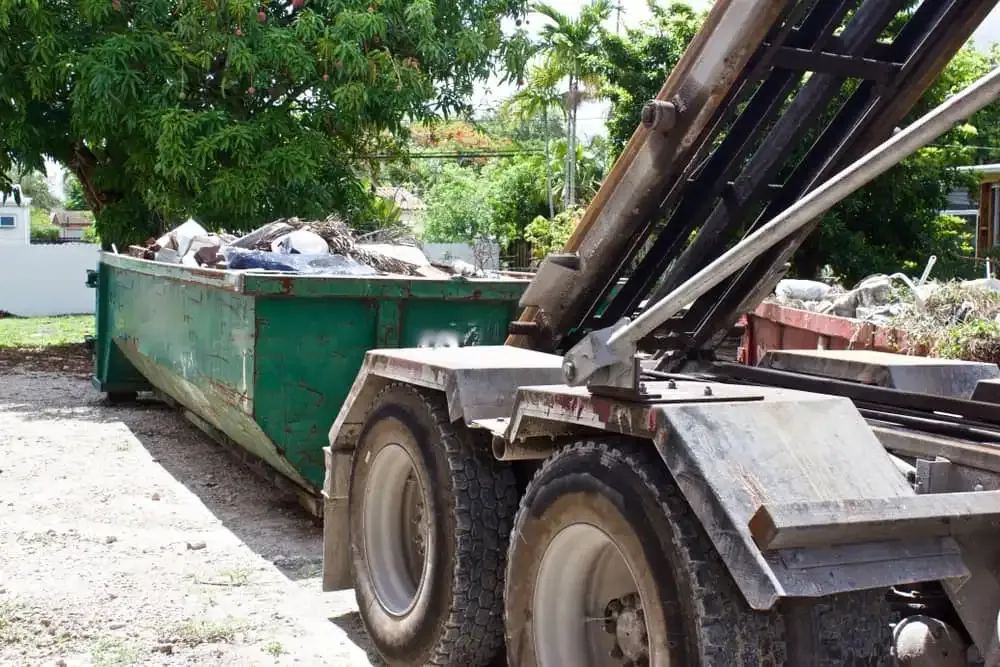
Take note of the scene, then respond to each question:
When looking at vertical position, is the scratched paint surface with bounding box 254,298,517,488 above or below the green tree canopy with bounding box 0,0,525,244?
below

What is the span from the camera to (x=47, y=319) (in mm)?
26188

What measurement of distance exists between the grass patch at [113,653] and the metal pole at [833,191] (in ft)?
8.29

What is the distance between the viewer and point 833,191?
2541 mm

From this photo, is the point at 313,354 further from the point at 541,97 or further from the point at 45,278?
the point at 541,97

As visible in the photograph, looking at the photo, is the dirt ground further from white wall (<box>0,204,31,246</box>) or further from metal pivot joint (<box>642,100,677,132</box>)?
white wall (<box>0,204,31,246</box>)

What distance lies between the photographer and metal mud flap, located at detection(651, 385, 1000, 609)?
7.91ft

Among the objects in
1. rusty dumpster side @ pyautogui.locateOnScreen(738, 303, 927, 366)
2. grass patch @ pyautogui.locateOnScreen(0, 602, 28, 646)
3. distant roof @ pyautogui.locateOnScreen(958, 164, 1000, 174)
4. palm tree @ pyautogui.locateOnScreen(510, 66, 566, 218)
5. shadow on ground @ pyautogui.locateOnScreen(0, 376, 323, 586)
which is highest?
palm tree @ pyautogui.locateOnScreen(510, 66, 566, 218)

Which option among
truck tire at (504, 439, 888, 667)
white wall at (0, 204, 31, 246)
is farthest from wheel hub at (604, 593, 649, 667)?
white wall at (0, 204, 31, 246)

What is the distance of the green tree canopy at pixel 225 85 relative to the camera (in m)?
13.6

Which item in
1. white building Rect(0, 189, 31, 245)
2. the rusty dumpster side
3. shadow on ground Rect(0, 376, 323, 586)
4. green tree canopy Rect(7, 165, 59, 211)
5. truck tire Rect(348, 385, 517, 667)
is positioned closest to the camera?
truck tire Rect(348, 385, 517, 667)

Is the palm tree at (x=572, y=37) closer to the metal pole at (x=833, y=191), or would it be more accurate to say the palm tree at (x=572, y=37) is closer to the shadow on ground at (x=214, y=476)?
the shadow on ground at (x=214, y=476)

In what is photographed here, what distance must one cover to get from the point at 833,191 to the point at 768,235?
195 mm

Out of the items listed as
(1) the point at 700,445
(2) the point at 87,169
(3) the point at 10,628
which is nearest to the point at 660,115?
(1) the point at 700,445

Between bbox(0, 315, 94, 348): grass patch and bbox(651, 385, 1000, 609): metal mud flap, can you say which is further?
bbox(0, 315, 94, 348): grass patch
